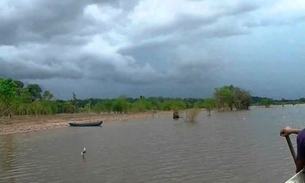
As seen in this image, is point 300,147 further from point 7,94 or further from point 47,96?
point 47,96

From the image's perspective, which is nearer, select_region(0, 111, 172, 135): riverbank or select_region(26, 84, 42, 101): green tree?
select_region(0, 111, 172, 135): riverbank

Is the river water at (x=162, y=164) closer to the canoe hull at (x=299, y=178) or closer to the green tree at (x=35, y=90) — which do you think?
the canoe hull at (x=299, y=178)

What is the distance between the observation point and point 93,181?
21.9 metres

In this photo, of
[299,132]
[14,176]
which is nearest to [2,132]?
[14,176]

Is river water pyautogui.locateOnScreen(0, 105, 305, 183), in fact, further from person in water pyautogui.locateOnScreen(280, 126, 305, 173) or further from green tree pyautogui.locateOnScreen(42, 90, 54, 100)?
green tree pyautogui.locateOnScreen(42, 90, 54, 100)

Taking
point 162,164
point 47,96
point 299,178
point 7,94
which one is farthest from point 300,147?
point 47,96

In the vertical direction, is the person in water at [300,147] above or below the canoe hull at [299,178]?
above

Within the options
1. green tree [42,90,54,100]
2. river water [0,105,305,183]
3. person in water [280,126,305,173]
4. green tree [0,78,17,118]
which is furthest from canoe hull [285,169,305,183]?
green tree [42,90,54,100]

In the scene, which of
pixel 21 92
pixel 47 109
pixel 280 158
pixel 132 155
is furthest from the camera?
pixel 47 109

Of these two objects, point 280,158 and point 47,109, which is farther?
point 47,109

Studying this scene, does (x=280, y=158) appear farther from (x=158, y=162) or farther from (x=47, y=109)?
(x=47, y=109)

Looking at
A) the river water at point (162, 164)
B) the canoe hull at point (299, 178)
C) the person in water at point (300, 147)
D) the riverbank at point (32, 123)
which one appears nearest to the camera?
the person in water at point (300, 147)

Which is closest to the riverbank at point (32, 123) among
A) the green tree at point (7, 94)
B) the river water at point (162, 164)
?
the green tree at point (7, 94)

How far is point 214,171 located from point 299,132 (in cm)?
1610
